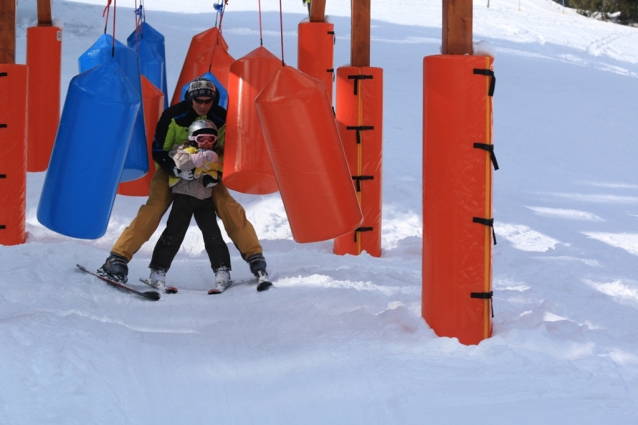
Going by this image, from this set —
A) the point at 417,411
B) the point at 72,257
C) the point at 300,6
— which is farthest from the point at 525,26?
the point at 417,411

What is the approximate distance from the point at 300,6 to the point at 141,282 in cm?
2102

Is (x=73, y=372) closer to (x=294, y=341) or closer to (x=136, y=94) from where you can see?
(x=294, y=341)

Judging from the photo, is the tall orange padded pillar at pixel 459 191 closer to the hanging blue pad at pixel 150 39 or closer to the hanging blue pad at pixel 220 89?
the hanging blue pad at pixel 220 89

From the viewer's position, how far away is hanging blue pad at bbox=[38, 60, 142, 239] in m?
4.86

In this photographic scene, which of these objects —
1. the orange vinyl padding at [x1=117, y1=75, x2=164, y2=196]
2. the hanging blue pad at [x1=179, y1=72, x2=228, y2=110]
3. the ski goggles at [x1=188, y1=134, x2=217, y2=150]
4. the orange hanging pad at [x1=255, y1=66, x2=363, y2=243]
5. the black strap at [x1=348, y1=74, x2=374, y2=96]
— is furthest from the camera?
the black strap at [x1=348, y1=74, x2=374, y2=96]

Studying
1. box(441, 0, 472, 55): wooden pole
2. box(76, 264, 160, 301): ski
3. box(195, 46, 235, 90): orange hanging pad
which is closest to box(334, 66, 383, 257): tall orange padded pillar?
box(195, 46, 235, 90): orange hanging pad

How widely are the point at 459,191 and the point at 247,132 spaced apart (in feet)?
4.81

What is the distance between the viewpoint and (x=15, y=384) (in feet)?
10.7

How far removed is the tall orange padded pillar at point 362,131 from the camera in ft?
22.8

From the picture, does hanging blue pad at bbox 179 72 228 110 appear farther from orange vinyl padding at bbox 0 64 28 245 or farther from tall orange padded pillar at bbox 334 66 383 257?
orange vinyl padding at bbox 0 64 28 245

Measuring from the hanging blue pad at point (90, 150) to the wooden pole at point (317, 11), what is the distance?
3755 millimetres

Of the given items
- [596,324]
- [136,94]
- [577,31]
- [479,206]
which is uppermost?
[577,31]

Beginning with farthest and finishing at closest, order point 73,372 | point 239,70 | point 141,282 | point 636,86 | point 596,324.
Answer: point 636,86 < point 141,282 < point 239,70 < point 596,324 < point 73,372

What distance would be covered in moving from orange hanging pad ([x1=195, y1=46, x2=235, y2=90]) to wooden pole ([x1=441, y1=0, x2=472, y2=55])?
2.59m
